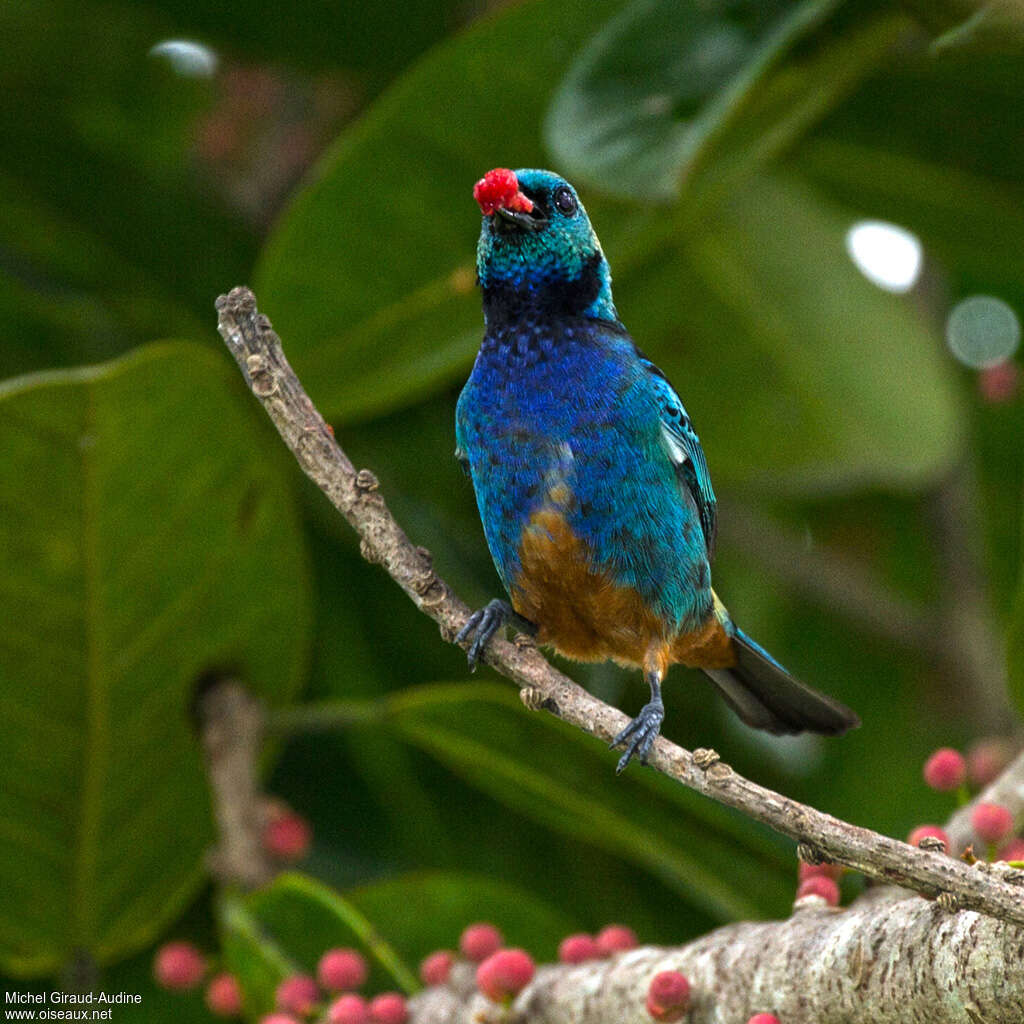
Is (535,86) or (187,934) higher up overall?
(535,86)

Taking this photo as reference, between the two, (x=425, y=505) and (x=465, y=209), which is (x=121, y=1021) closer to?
(x=425, y=505)

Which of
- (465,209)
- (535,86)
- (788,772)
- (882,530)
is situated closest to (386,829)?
(788,772)

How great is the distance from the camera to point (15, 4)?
3615 mm

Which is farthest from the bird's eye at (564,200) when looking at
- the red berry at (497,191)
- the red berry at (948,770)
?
the red berry at (948,770)

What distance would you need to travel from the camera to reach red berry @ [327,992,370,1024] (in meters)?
2.33

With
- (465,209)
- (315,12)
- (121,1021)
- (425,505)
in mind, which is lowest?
(121,1021)

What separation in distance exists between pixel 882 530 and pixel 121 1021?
292 cm

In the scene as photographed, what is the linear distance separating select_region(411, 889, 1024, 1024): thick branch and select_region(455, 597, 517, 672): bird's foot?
53 centimetres

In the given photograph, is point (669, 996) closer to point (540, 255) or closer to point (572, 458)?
point (572, 458)

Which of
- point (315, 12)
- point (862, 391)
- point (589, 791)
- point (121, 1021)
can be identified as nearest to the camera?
point (589, 791)

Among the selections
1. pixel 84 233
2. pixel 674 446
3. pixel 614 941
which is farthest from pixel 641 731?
pixel 84 233

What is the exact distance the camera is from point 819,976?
1.86 m

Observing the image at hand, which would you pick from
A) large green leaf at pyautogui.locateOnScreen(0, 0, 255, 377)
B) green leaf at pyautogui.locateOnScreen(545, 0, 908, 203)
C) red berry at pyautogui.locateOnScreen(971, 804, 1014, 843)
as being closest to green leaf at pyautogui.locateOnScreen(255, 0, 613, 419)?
green leaf at pyautogui.locateOnScreen(545, 0, 908, 203)

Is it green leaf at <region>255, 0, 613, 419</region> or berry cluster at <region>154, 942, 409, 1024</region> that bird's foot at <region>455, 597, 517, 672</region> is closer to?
berry cluster at <region>154, 942, 409, 1024</region>
